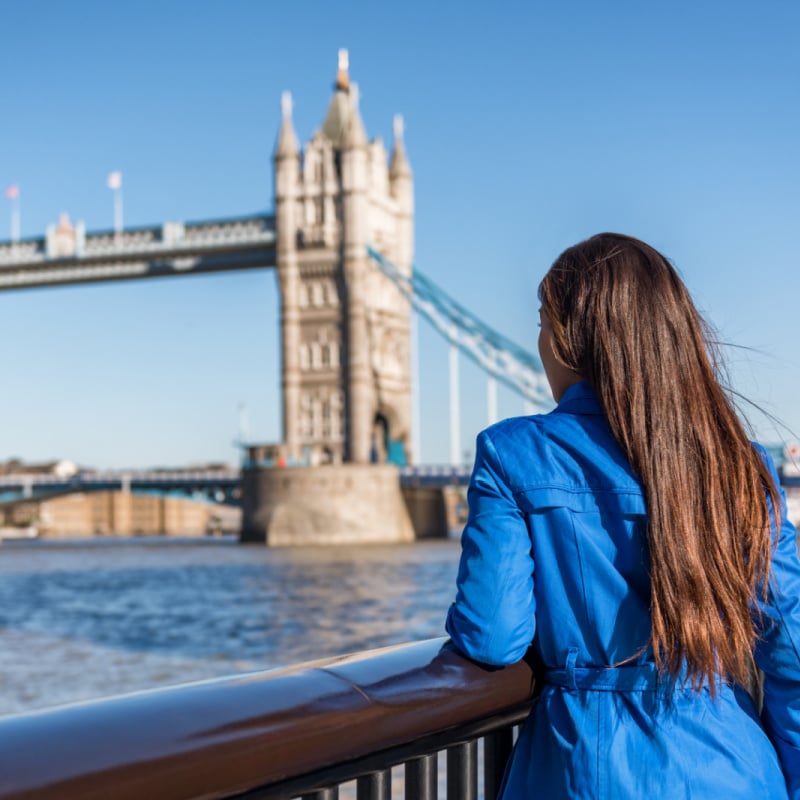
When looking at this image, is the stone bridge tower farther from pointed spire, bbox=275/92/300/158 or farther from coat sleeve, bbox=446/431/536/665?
coat sleeve, bbox=446/431/536/665

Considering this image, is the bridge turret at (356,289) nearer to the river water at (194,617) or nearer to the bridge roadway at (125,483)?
the bridge roadway at (125,483)

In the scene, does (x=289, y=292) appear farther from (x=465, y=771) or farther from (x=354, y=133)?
(x=465, y=771)

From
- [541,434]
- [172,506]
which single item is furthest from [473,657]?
[172,506]

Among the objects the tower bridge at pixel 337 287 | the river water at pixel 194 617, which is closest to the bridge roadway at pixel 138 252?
the tower bridge at pixel 337 287

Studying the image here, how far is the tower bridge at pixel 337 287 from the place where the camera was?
1522 inches

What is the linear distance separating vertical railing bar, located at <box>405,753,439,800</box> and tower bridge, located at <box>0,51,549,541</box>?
3464cm

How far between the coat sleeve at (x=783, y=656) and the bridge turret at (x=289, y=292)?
3753cm

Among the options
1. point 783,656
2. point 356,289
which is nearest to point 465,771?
point 783,656

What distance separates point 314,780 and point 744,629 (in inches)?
17.1

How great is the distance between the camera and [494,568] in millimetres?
1225

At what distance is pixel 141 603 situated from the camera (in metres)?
17.5

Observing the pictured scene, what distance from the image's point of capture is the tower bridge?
38.7 metres

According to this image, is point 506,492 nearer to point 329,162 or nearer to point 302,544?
point 302,544

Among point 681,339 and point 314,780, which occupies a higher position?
point 681,339
